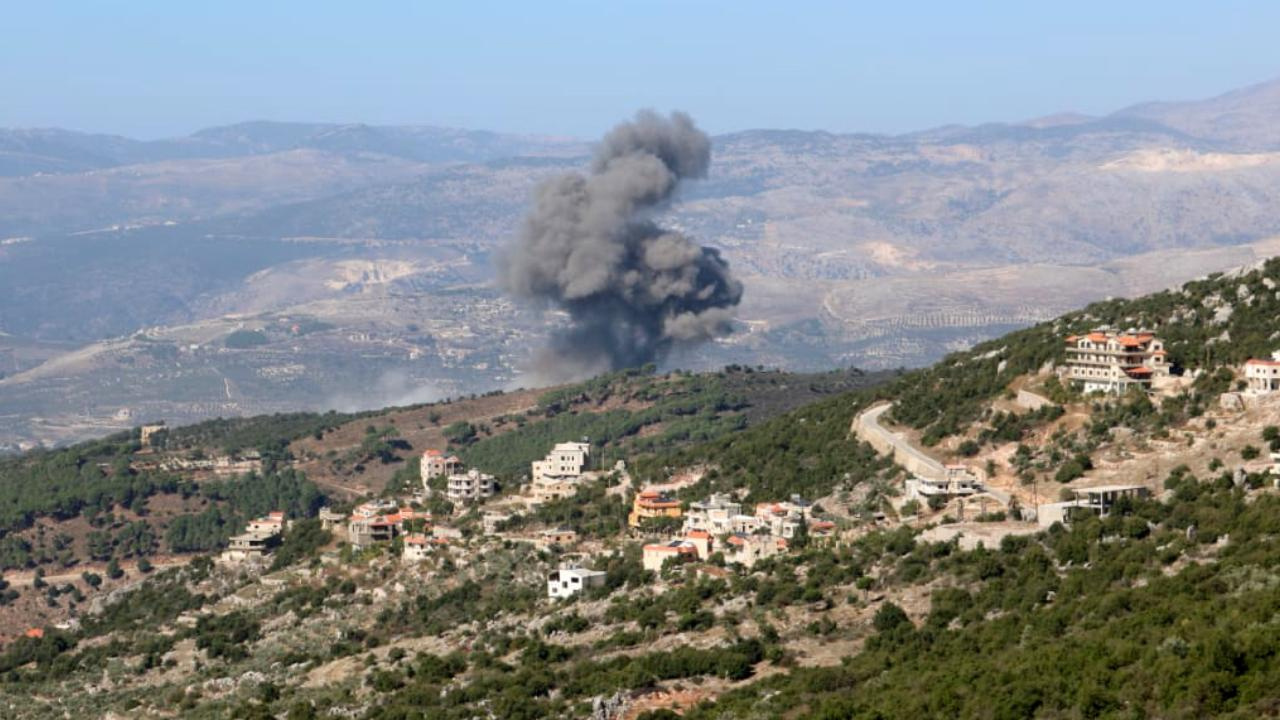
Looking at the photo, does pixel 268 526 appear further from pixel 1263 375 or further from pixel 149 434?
pixel 149 434

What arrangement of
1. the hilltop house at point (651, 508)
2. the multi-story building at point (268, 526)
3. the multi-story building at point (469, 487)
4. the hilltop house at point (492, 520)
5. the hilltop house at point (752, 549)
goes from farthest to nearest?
the multi-story building at point (268, 526) < the multi-story building at point (469, 487) < the hilltop house at point (492, 520) < the hilltop house at point (651, 508) < the hilltop house at point (752, 549)

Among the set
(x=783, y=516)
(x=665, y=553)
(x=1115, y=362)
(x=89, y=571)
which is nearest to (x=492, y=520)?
(x=665, y=553)

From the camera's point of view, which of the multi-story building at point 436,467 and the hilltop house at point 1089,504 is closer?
the hilltop house at point 1089,504

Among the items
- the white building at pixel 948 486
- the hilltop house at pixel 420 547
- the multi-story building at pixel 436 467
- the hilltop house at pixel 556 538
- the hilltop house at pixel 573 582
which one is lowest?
the multi-story building at pixel 436 467

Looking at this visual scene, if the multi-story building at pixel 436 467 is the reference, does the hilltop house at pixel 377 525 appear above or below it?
above

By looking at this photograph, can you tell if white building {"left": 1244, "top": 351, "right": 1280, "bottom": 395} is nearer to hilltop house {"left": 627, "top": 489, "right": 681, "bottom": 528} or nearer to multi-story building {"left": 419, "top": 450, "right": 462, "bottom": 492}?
hilltop house {"left": 627, "top": 489, "right": 681, "bottom": 528}

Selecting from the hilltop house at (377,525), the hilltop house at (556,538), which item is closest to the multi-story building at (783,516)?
the hilltop house at (556,538)

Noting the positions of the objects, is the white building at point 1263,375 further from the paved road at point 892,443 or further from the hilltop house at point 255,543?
the hilltop house at point 255,543
